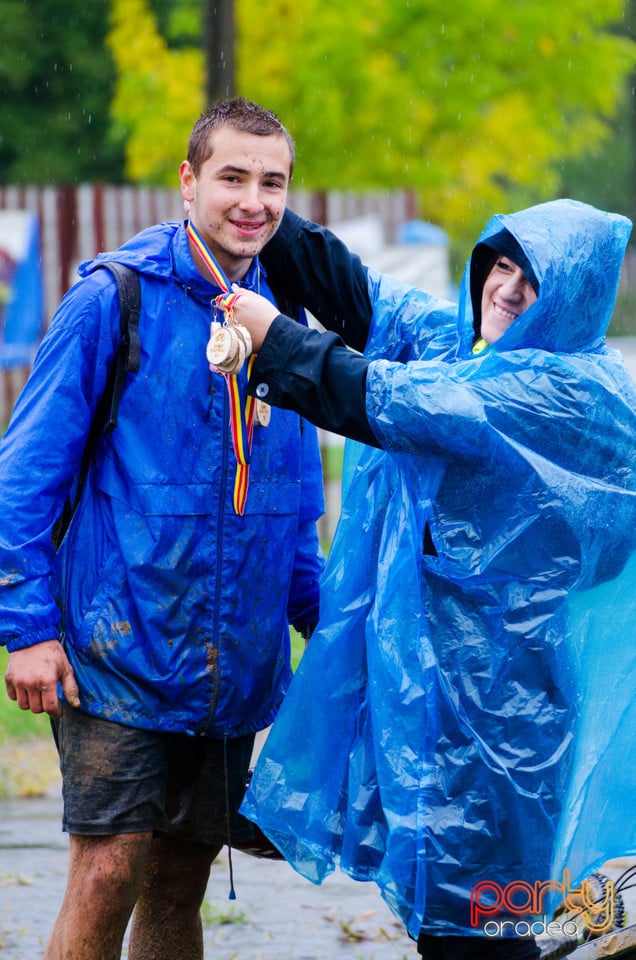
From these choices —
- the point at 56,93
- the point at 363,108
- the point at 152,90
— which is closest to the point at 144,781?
the point at 363,108

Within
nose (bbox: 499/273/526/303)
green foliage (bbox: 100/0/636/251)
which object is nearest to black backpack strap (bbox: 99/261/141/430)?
nose (bbox: 499/273/526/303)

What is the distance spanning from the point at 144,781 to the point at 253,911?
1688 mm

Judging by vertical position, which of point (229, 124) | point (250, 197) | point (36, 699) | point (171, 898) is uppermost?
point (229, 124)

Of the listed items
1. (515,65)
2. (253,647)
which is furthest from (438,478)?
(515,65)

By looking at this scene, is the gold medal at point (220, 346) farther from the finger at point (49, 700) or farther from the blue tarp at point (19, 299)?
the blue tarp at point (19, 299)

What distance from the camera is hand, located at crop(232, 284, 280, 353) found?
2.96 metres

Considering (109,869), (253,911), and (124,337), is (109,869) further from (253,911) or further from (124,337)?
(253,911)

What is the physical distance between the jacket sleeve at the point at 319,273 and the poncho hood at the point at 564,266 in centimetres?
53

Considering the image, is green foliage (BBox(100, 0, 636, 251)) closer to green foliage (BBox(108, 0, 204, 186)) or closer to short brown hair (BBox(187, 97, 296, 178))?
green foliage (BBox(108, 0, 204, 186))

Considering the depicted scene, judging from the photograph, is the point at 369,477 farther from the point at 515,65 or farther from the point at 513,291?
the point at 515,65

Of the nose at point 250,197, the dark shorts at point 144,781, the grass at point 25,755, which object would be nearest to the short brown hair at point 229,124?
the nose at point 250,197

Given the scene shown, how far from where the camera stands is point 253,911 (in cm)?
468

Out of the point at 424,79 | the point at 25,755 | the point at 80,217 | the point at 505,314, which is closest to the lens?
the point at 505,314

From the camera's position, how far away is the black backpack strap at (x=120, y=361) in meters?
3.13
